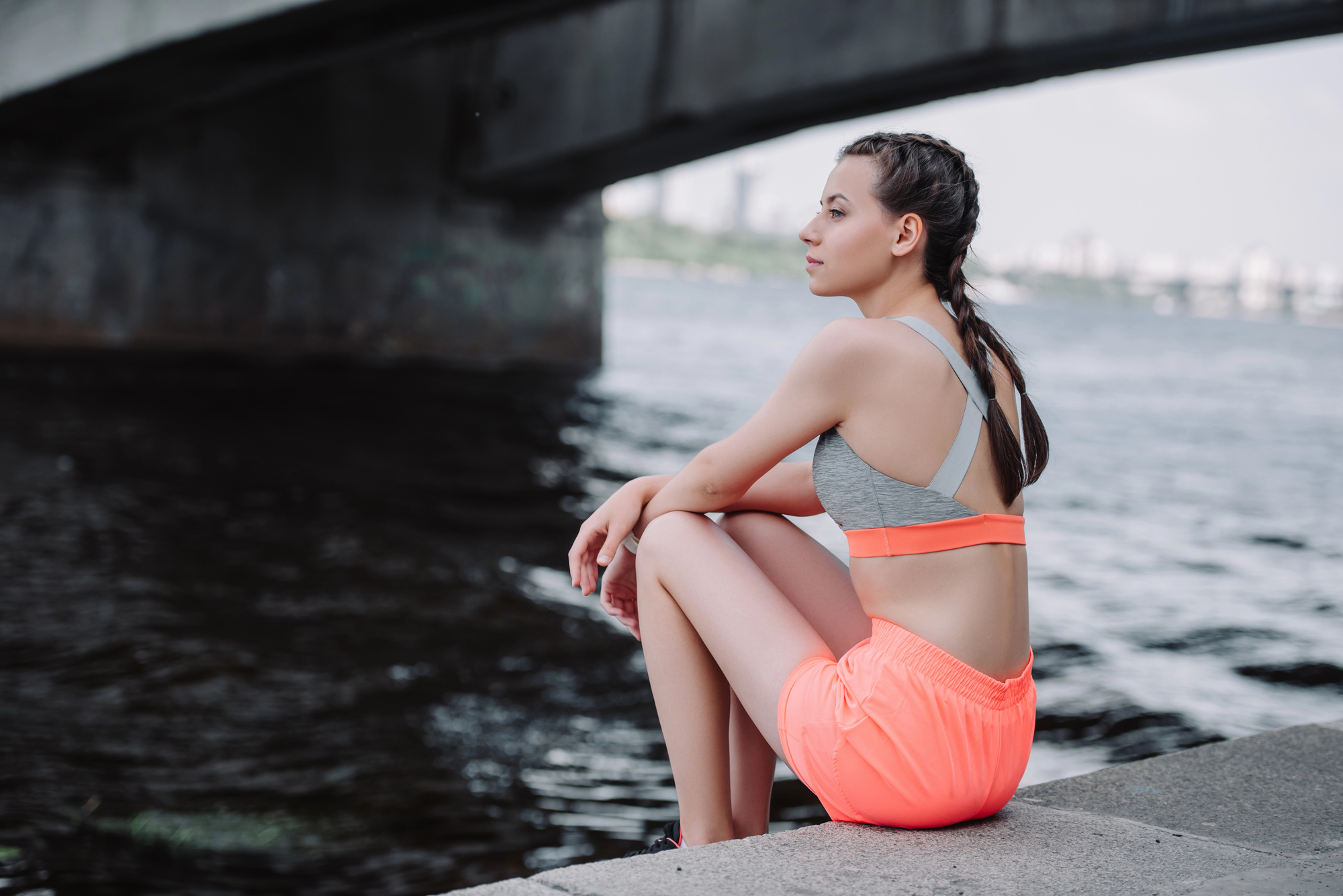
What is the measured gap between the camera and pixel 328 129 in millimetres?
14492

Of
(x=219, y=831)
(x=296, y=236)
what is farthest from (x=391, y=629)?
(x=296, y=236)

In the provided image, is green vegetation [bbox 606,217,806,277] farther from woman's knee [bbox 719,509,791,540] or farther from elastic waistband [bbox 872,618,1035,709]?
elastic waistband [bbox 872,618,1035,709]

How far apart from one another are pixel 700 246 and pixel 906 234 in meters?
86.2

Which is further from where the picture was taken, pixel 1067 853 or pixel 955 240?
pixel 955 240

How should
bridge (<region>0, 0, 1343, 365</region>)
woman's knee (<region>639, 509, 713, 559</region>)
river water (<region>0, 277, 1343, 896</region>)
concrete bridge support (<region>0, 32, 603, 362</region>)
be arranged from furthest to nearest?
concrete bridge support (<region>0, 32, 603, 362</region>)
bridge (<region>0, 0, 1343, 365</region>)
river water (<region>0, 277, 1343, 896</region>)
woman's knee (<region>639, 509, 713, 559</region>)

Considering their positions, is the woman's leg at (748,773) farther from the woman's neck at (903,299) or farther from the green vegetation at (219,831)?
the green vegetation at (219,831)

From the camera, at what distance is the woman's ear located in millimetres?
2072

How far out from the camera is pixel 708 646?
2.13 m

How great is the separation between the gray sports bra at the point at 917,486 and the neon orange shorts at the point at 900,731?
192mm

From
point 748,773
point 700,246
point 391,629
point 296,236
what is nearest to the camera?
point 748,773

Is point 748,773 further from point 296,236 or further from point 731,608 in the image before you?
point 296,236

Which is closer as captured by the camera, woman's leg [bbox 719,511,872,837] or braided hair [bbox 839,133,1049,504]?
braided hair [bbox 839,133,1049,504]

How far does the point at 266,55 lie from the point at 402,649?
588cm

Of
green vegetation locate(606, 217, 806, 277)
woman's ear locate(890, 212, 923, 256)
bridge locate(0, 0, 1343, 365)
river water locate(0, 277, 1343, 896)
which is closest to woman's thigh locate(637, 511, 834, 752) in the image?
woman's ear locate(890, 212, 923, 256)
